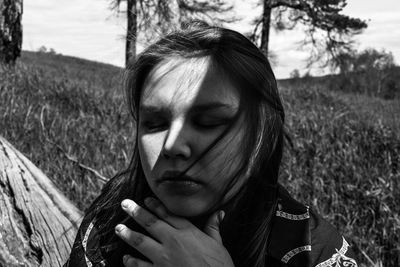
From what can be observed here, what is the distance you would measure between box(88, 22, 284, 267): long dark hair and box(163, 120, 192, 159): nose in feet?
0.49

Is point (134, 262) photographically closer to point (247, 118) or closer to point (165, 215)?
point (165, 215)

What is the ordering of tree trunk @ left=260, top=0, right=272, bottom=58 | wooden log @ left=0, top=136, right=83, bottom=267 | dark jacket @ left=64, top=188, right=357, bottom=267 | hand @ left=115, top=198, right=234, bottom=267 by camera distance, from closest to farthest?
hand @ left=115, top=198, right=234, bottom=267 < dark jacket @ left=64, top=188, right=357, bottom=267 < wooden log @ left=0, top=136, right=83, bottom=267 < tree trunk @ left=260, top=0, right=272, bottom=58

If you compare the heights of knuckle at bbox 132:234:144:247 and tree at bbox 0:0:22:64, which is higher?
tree at bbox 0:0:22:64

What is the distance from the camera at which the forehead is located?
1108 mm

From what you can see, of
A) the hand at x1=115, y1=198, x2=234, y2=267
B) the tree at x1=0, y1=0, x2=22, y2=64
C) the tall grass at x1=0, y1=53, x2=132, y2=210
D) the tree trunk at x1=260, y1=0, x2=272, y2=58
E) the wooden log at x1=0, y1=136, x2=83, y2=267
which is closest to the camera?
the hand at x1=115, y1=198, x2=234, y2=267

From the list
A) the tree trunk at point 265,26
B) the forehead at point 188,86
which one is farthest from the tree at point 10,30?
the tree trunk at point 265,26

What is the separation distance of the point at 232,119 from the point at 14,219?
0.87 m

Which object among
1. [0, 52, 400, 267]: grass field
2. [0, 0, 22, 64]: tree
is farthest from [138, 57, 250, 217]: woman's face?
[0, 0, 22, 64]: tree

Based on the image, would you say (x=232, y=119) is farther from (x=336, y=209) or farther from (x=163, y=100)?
(x=336, y=209)

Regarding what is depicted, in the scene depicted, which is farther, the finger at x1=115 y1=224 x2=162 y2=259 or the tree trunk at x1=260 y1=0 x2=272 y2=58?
the tree trunk at x1=260 y1=0 x2=272 y2=58

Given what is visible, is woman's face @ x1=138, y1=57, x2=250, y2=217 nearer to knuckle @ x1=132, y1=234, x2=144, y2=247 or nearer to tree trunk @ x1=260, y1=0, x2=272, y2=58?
knuckle @ x1=132, y1=234, x2=144, y2=247

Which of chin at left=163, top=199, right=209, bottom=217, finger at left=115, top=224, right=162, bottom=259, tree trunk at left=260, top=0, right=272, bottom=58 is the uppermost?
tree trunk at left=260, top=0, right=272, bottom=58

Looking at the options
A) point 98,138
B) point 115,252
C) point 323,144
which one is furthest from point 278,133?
point 323,144

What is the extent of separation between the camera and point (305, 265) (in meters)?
1.14
